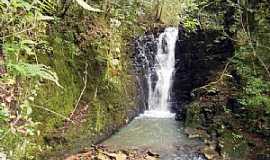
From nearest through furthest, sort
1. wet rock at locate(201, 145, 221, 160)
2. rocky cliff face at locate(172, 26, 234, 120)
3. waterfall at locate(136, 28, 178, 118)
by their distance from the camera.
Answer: wet rock at locate(201, 145, 221, 160), rocky cliff face at locate(172, 26, 234, 120), waterfall at locate(136, 28, 178, 118)

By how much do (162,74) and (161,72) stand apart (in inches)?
2.5

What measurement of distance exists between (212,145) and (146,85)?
137 inches

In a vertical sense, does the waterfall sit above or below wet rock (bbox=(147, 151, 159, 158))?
above

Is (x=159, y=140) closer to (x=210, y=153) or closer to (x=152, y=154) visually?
(x=152, y=154)

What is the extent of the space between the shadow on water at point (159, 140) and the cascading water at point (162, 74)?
1.28m

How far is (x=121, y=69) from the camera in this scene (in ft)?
31.0

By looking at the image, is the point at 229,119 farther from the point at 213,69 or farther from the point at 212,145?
the point at 213,69

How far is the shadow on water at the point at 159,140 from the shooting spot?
Result: 741cm

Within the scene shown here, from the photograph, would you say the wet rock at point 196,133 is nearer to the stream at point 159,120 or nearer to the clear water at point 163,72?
the stream at point 159,120

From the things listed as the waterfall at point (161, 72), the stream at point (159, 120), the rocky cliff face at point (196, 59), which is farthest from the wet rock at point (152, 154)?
the waterfall at point (161, 72)

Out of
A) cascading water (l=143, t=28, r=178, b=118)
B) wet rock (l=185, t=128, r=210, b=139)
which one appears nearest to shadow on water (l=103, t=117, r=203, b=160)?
wet rock (l=185, t=128, r=210, b=139)

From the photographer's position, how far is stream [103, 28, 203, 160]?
7652 millimetres

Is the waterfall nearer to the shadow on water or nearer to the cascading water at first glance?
the cascading water

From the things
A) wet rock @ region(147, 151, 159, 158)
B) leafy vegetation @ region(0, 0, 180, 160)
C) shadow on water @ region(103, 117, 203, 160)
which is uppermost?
leafy vegetation @ region(0, 0, 180, 160)
